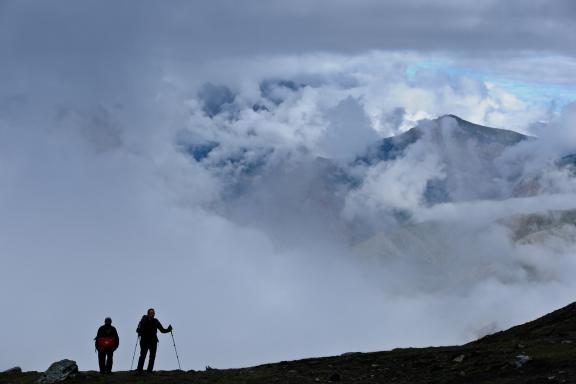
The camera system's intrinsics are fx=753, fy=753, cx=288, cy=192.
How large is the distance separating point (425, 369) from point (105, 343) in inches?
702

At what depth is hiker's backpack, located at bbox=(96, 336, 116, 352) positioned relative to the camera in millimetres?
41500

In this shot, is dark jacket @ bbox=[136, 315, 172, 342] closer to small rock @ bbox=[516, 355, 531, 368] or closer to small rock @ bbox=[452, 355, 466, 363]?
small rock @ bbox=[452, 355, 466, 363]

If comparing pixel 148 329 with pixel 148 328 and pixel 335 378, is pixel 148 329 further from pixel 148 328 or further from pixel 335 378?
pixel 335 378

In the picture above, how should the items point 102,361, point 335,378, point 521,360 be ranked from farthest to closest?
point 102,361, point 335,378, point 521,360

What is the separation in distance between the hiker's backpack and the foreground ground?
5.42 feet

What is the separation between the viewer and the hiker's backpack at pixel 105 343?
A: 4150 cm

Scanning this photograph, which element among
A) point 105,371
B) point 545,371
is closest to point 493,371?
point 545,371

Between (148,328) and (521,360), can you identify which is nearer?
(521,360)

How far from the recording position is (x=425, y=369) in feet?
138

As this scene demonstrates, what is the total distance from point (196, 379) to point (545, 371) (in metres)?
18.3

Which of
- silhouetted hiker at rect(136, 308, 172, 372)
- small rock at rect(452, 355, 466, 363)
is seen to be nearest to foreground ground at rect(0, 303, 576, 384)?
small rock at rect(452, 355, 466, 363)

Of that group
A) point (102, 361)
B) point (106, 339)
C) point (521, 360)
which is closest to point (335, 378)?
point (521, 360)

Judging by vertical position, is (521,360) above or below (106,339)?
below

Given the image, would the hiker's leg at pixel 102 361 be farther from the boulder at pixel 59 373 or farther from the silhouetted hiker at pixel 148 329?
the silhouetted hiker at pixel 148 329
